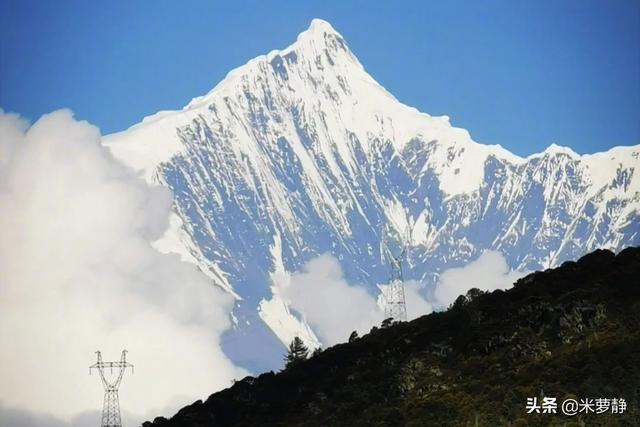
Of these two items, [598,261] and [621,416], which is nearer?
[621,416]

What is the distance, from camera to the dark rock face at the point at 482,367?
108375 mm

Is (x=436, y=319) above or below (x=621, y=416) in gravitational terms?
above

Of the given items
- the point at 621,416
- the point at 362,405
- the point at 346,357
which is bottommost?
the point at 621,416

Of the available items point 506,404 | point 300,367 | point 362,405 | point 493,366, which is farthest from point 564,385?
point 300,367

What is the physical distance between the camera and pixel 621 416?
330 feet

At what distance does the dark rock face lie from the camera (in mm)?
108375

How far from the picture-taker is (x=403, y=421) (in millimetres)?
114062

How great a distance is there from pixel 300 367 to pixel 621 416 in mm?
49689

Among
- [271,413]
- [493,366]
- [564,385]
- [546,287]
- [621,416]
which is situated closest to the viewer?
[621,416]

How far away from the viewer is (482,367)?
4766 inches

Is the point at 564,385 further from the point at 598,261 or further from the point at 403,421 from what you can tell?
the point at 598,261

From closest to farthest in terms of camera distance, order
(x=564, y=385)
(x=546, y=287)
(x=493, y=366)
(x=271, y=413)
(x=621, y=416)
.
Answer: (x=621, y=416)
(x=564, y=385)
(x=493, y=366)
(x=271, y=413)
(x=546, y=287)

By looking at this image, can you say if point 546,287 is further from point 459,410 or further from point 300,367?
point 459,410

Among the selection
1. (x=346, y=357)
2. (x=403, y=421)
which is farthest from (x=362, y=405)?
(x=346, y=357)
